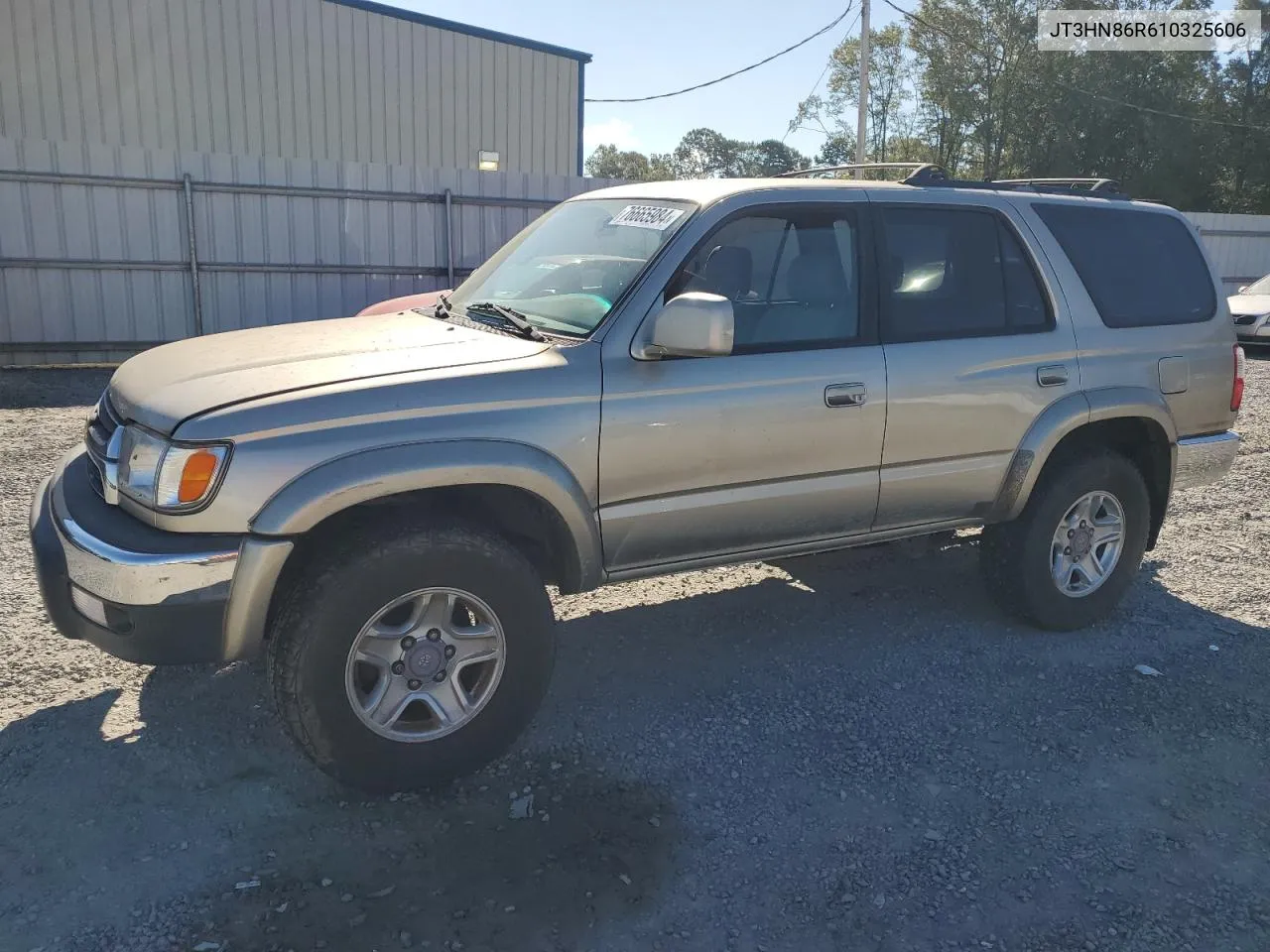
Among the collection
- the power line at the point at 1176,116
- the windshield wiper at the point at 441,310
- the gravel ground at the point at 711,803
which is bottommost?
the gravel ground at the point at 711,803

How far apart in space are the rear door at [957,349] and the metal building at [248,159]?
9.10 metres

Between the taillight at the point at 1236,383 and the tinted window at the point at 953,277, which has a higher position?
the tinted window at the point at 953,277

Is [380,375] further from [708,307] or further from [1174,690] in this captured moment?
[1174,690]

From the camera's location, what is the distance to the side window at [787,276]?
3.68 meters

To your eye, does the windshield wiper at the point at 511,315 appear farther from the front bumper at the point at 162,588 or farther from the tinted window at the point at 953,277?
the tinted window at the point at 953,277

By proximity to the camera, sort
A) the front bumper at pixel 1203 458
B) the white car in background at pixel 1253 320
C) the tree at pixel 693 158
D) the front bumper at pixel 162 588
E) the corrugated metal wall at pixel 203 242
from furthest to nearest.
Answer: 1. the tree at pixel 693 158
2. the white car in background at pixel 1253 320
3. the corrugated metal wall at pixel 203 242
4. the front bumper at pixel 1203 458
5. the front bumper at pixel 162 588

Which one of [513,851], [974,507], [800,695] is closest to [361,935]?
[513,851]

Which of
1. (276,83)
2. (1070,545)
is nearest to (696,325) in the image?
(1070,545)

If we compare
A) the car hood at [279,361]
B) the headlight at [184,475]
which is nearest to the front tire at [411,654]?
the headlight at [184,475]

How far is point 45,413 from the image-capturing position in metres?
8.55

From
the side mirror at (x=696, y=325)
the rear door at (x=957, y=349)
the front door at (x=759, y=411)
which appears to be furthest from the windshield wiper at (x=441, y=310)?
the rear door at (x=957, y=349)

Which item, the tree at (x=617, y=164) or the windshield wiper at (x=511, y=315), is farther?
the tree at (x=617, y=164)

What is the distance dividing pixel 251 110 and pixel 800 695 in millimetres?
14580

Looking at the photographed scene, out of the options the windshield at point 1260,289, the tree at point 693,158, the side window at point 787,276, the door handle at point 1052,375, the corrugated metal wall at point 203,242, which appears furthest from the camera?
the tree at point 693,158
